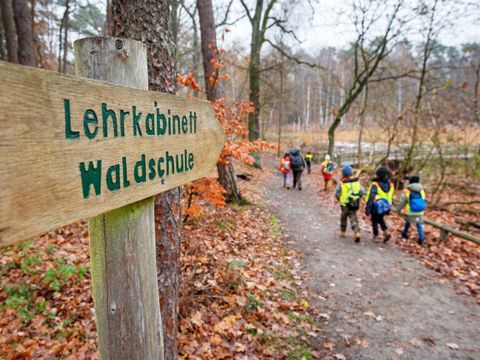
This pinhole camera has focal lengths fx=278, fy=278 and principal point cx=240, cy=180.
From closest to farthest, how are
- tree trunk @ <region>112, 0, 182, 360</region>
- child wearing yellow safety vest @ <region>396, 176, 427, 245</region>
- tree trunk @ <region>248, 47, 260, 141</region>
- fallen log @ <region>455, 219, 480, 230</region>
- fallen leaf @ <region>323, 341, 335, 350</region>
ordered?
tree trunk @ <region>112, 0, 182, 360</region>, fallen leaf @ <region>323, 341, 335, 350</region>, child wearing yellow safety vest @ <region>396, 176, 427, 245</region>, fallen log @ <region>455, 219, 480, 230</region>, tree trunk @ <region>248, 47, 260, 141</region>

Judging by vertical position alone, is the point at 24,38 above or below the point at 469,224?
above

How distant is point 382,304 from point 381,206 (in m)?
2.90

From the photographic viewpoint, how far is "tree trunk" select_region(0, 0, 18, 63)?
8797mm

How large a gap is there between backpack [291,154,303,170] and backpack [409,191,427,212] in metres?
5.77

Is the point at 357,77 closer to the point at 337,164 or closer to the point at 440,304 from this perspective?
the point at 337,164

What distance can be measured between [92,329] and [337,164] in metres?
22.2

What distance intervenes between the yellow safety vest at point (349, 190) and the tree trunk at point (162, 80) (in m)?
5.59

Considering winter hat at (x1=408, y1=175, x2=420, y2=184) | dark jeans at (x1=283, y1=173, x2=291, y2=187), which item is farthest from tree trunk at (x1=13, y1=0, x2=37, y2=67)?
winter hat at (x1=408, y1=175, x2=420, y2=184)

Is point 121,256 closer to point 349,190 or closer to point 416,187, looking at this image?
point 349,190

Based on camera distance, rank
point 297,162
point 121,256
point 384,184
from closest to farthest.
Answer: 1. point 121,256
2. point 384,184
3. point 297,162

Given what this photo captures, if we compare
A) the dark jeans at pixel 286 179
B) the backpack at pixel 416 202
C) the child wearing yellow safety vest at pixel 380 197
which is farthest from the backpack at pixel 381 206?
the dark jeans at pixel 286 179

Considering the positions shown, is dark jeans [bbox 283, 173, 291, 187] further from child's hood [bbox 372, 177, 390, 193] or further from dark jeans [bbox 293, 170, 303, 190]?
child's hood [bbox 372, 177, 390, 193]

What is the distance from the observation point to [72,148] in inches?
34.2

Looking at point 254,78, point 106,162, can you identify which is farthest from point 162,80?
point 254,78
